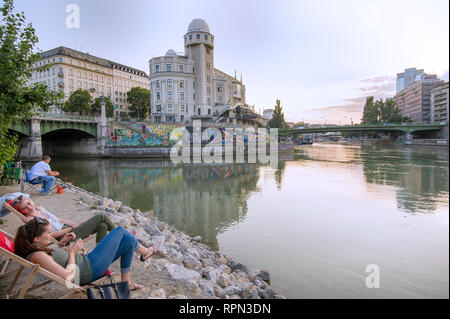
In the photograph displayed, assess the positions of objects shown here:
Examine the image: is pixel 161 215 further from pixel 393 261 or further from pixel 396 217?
pixel 396 217

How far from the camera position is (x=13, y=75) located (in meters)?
6.01

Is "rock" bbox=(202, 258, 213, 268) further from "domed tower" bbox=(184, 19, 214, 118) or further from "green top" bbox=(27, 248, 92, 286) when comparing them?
"domed tower" bbox=(184, 19, 214, 118)

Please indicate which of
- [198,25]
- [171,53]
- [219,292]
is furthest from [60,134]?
[219,292]

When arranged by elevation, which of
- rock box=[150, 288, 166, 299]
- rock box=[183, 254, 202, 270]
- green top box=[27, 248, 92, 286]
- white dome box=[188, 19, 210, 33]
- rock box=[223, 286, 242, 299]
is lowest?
rock box=[223, 286, 242, 299]

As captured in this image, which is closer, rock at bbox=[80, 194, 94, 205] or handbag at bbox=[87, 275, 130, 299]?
handbag at bbox=[87, 275, 130, 299]

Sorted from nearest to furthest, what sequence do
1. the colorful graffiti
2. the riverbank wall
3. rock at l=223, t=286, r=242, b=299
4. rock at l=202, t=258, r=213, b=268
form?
1. the riverbank wall
2. rock at l=223, t=286, r=242, b=299
3. rock at l=202, t=258, r=213, b=268
4. the colorful graffiti

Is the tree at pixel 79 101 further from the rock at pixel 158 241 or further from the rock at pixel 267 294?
the rock at pixel 267 294

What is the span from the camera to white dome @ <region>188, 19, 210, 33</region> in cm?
6292

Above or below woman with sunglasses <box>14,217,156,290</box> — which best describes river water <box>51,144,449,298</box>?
below

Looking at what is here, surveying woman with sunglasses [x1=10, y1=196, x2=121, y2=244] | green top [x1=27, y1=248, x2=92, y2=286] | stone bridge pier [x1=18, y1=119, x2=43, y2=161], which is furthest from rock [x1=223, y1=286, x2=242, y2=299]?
stone bridge pier [x1=18, y1=119, x2=43, y2=161]

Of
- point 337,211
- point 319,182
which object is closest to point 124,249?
point 337,211

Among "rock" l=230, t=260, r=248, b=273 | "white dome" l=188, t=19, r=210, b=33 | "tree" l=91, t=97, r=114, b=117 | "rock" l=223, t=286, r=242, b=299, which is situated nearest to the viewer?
"rock" l=223, t=286, r=242, b=299

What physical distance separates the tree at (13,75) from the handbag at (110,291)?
4610 mm

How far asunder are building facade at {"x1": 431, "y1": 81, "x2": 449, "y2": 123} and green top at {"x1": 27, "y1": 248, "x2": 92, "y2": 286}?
10249 cm
